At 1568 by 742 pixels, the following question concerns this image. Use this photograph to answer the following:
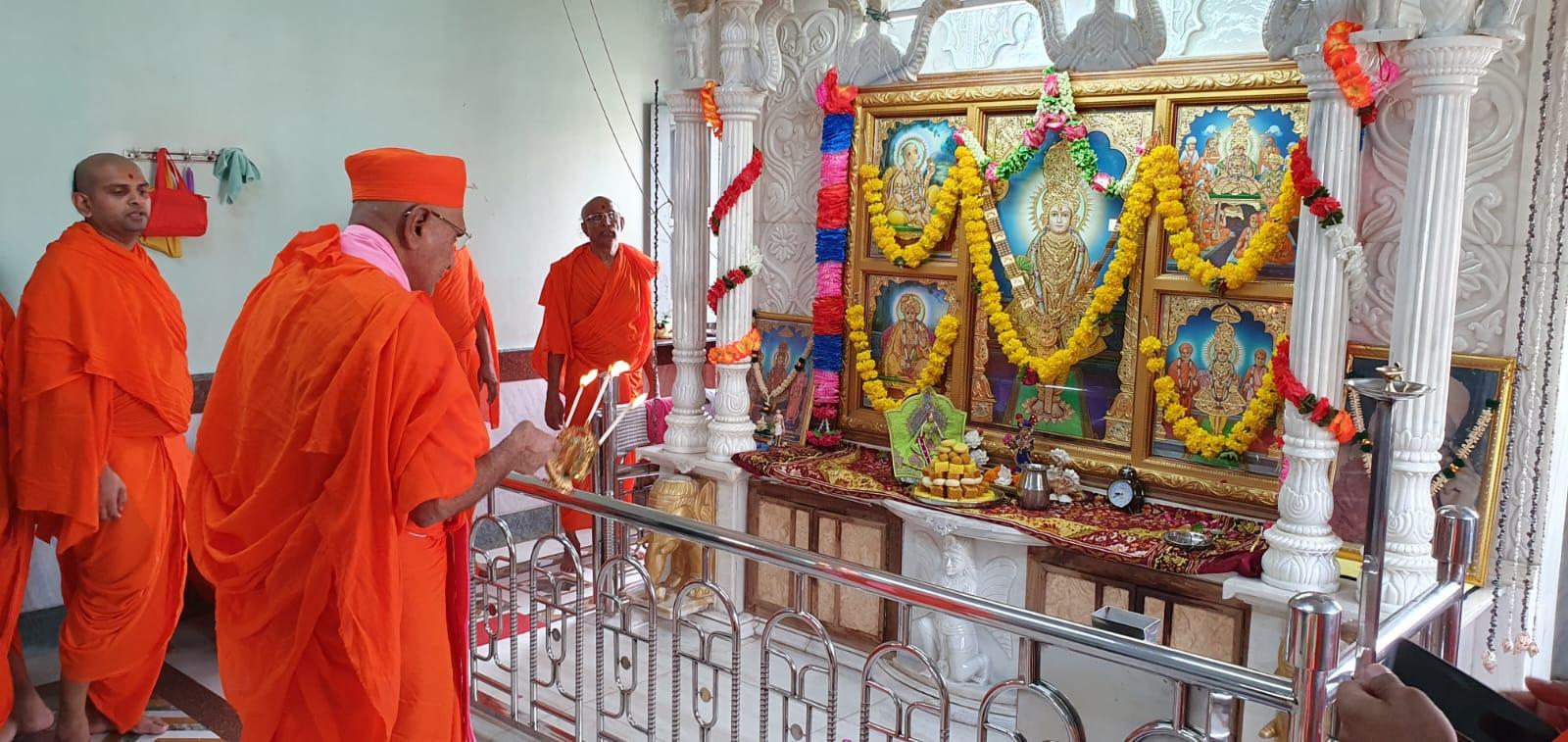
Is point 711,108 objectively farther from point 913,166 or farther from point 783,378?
point 783,378

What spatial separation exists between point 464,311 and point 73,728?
248cm

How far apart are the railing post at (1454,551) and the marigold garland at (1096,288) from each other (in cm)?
291

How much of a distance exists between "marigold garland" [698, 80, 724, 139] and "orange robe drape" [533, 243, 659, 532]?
3.47 feet

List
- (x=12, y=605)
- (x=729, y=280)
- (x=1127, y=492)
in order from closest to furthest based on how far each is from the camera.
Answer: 1. (x=12, y=605)
2. (x=1127, y=492)
3. (x=729, y=280)

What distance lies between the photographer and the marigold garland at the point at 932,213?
615cm

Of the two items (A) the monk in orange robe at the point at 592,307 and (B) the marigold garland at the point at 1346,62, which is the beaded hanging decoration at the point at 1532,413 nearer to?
(B) the marigold garland at the point at 1346,62

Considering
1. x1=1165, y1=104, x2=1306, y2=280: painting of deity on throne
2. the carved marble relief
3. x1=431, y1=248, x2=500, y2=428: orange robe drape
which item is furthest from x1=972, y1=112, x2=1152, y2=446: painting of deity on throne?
x1=431, y1=248, x2=500, y2=428: orange robe drape

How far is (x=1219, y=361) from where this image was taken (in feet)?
17.9

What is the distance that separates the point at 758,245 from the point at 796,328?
59 cm

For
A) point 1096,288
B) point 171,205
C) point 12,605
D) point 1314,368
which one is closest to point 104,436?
point 12,605

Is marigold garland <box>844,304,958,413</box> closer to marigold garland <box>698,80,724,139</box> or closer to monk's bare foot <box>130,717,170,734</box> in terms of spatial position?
marigold garland <box>698,80,724,139</box>

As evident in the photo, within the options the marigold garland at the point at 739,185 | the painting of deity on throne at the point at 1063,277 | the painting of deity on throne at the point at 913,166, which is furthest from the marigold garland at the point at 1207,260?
the marigold garland at the point at 739,185

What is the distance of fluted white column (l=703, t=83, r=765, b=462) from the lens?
6492 millimetres

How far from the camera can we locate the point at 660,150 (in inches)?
364
